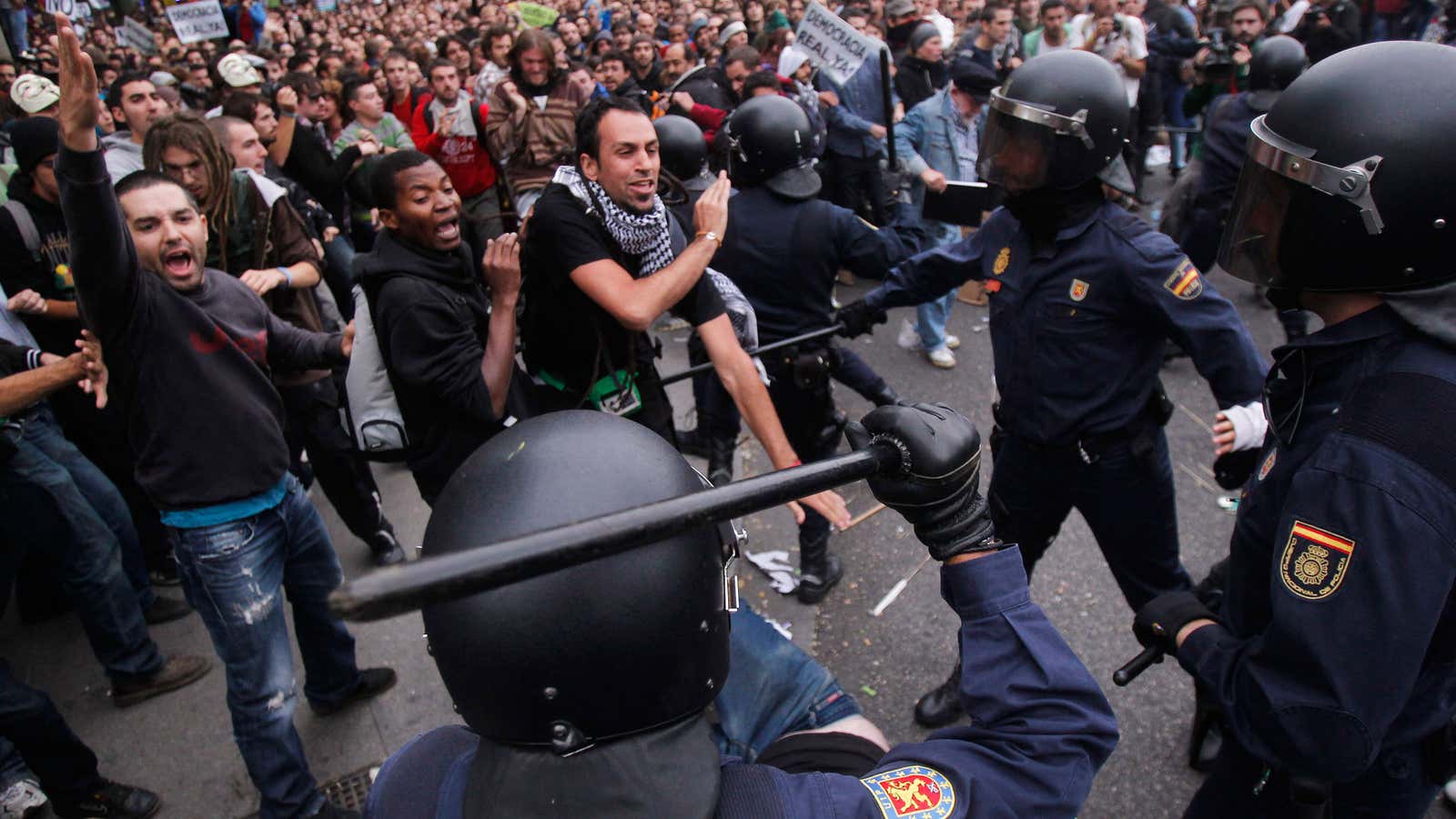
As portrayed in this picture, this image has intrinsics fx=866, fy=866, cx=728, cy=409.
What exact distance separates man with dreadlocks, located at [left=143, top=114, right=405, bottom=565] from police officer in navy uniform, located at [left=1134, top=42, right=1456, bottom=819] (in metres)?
2.96

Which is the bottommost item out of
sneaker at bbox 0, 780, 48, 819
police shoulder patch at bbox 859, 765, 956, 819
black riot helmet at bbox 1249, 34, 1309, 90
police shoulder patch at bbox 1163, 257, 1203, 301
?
sneaker at bbox 0, 780, 48, 819

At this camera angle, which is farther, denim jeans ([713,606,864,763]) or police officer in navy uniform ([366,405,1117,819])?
denim jeans ([713,606,864,763])

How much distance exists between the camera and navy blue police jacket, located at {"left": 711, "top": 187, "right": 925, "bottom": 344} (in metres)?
3.66

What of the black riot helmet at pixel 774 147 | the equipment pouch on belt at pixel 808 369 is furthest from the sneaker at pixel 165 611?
the black riot helmet at pixel 774 147

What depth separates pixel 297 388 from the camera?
357 centimetres

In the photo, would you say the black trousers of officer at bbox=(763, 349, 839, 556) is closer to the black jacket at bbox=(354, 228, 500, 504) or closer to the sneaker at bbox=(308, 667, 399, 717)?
the black jacket at bbox=(354, 228, 500, 504)

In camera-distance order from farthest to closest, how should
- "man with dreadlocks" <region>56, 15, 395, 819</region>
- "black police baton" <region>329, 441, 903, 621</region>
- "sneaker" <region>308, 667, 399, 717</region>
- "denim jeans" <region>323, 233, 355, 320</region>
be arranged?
"denim jeans" <region>323, 233, 355, 320</region>
"sneaker" <region>308, 667, 399, 717</region>
"man with dreadlocks" <region>56, 15, 395, 819</region>
"black police baton" <region>329, 441, 903, 621</region>

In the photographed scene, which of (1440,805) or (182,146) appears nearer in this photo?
(1440,805)

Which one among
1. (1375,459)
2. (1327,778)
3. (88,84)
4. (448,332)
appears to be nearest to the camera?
(1375,459)

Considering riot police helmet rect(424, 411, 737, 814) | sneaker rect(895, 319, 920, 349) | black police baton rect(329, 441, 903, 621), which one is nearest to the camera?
black police baton rect(329, 441, 903, 621)

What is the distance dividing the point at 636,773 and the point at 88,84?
1791 mm

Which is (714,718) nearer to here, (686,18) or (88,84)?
(88,84)

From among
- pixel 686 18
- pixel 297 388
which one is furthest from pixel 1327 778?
pixel 686 18

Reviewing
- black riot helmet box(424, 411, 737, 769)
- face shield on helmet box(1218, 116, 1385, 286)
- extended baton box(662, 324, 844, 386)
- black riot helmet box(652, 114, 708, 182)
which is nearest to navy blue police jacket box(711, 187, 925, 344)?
extended baton box(662, 324, 844, 386)
